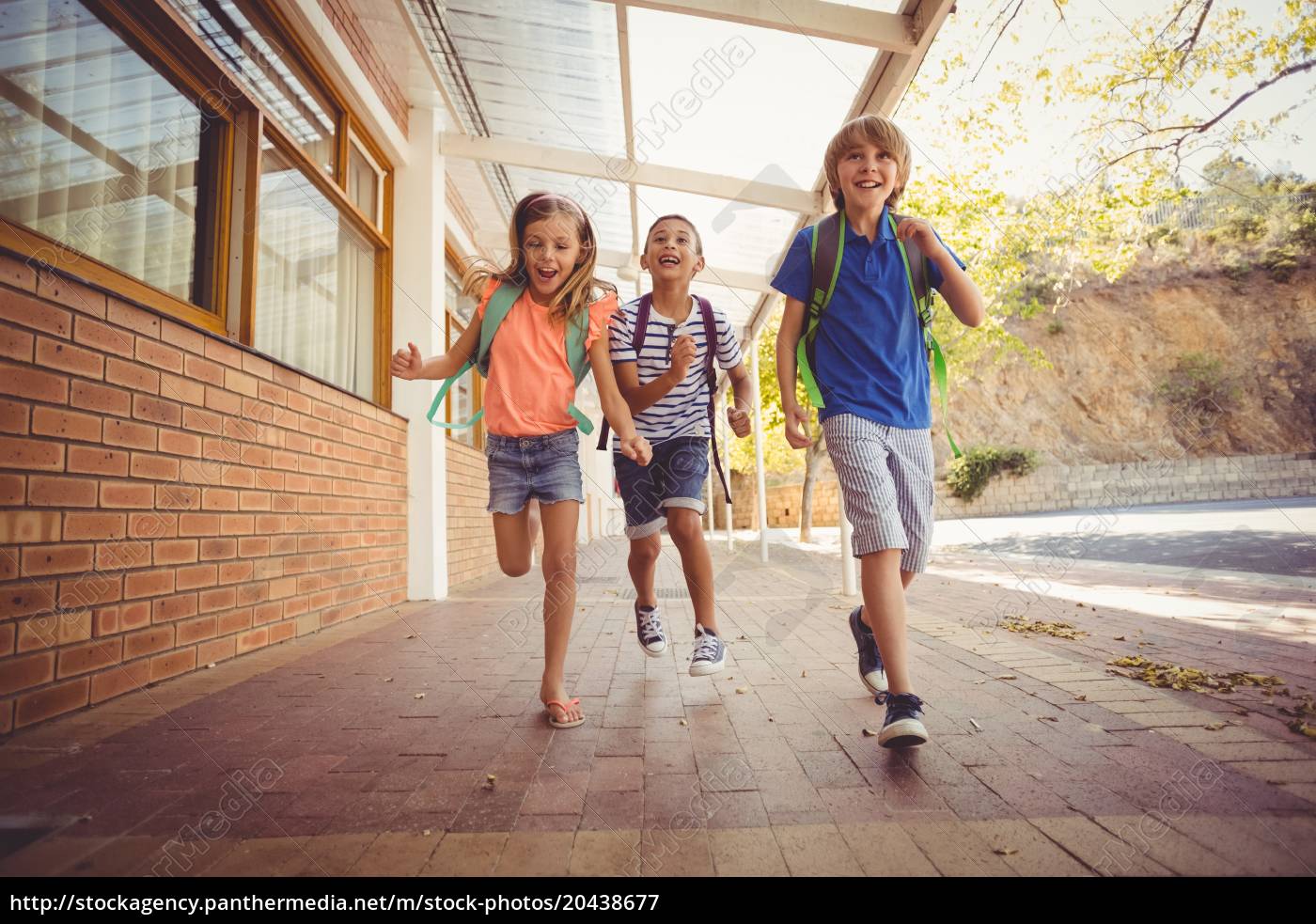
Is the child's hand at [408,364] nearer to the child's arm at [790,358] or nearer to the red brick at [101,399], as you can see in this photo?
the red brick at [101,399]

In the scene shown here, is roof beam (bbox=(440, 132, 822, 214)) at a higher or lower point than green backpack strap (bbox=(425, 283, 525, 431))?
higher

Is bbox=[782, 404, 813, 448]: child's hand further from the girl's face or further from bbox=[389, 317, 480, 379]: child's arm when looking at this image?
bbox=[389, 317, 480, 379]: child's arm

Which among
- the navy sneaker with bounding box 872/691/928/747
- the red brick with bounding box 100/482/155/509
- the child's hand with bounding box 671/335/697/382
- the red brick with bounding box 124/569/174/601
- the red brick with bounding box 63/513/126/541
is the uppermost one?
the child's hand with bounding box 671/335/697/382

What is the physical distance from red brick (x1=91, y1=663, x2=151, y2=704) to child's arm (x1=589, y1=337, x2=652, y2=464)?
1.89m

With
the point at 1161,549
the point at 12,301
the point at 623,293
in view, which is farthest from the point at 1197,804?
the point at 623,293

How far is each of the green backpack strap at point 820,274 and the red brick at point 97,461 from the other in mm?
2318

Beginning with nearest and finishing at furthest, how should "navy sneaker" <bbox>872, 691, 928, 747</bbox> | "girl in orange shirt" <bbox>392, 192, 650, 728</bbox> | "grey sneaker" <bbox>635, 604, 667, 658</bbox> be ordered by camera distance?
"navy sneaker" <bbox>872, 691, 928, 747</bbox> → "girl in orange shirt" <bbox>392, 192, 650, 728</bbox> → "grey sneaker" <bbox>635, 604, 667, 658</bbox>

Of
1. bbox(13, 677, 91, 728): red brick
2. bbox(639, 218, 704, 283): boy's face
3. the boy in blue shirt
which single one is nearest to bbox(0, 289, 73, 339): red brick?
bbox(13, 677, 91, 728): red brick

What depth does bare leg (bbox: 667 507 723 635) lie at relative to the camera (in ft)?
9.09

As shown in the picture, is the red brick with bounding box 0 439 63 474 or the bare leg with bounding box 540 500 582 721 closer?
the red brick with bounding box 0 439 63 474

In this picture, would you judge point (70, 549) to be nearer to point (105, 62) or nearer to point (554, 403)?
point (554, 403)

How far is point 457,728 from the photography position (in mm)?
2211

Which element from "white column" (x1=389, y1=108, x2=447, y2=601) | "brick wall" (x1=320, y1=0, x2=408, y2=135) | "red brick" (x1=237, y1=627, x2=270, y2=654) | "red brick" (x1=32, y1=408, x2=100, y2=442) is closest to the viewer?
"red brick" (x1=32, y1=408, x2=100, y2=442)

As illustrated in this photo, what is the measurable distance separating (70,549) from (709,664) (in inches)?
84.2
